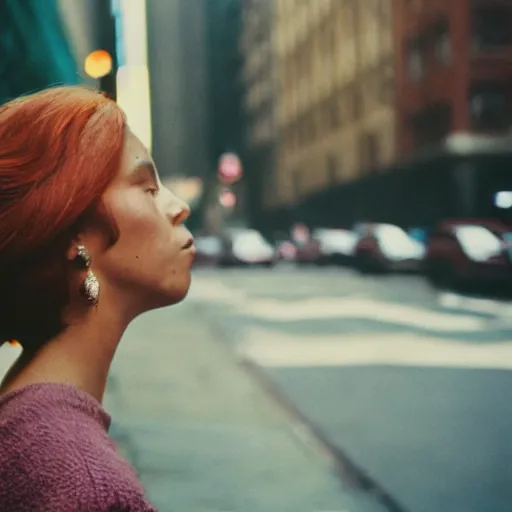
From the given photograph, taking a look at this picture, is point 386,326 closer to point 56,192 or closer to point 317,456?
point 317,456

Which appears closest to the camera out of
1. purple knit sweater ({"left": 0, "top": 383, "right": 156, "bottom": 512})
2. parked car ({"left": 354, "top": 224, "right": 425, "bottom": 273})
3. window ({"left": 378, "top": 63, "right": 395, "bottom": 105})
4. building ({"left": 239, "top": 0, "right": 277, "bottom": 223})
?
purple knit sweater ({"left": 0, "top": 383, "right": 156, "bottom": 512})

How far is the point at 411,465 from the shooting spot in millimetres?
4602

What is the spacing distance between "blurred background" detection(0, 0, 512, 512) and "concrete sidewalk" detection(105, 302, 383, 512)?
2cm

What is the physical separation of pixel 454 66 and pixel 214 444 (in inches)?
896

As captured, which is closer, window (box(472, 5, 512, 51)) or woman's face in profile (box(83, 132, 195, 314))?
woman's face in profile (box(83, 132, 195, 314))

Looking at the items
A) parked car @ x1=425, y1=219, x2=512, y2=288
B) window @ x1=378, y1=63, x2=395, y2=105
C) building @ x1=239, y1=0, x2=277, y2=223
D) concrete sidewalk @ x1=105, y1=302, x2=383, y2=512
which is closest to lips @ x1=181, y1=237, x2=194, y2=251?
concrete sidewalk @ x1=105, y1=302, x2=383, y2=512

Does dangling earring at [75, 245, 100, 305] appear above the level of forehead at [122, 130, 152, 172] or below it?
below

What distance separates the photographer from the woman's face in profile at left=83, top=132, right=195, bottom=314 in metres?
1.29

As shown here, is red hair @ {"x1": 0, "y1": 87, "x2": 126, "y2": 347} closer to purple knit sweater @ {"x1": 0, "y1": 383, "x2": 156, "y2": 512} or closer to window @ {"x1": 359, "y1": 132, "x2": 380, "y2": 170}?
purple knit sweater @ {"x1": 0, "y1": 383, "x2": 156, "y2": 512}

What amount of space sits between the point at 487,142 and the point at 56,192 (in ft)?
75.6

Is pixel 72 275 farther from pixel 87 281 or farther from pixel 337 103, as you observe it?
pixel 337 103

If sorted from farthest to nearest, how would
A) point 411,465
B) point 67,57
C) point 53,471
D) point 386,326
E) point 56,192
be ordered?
point 386,326 < point 411,465 < point 67,57 < point 56,192 < point 53,471

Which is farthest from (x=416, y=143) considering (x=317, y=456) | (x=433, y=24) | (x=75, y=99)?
(x=75, y=99)

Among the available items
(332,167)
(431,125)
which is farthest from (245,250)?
(332,167)
